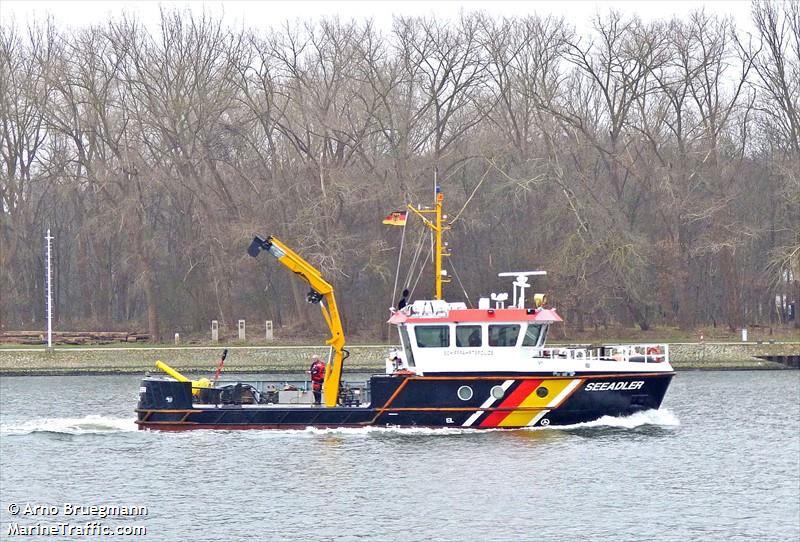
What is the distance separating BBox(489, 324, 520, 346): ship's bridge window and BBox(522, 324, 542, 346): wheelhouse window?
0.31 metres

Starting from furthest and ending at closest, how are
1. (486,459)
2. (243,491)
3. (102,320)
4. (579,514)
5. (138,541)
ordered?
(102,320)
(486,459)
(243,491)
(579,514)
(138,541)

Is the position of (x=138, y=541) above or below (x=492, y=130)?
below

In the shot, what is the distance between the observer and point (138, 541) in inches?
1076

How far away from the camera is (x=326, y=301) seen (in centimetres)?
4006

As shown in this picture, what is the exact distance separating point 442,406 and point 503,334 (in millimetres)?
2706

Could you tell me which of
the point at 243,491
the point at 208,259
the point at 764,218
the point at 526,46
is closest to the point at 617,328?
the point at 764,218

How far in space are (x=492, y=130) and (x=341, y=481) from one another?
154 ft

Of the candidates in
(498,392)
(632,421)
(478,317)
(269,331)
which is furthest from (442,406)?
(269,331)

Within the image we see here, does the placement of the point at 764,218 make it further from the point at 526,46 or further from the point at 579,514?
the point at 579,514

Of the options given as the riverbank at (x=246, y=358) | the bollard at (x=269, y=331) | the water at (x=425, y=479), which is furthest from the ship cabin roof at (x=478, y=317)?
the bollard at (x=269, y=331)

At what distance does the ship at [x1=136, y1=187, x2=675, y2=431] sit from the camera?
38.2 metres

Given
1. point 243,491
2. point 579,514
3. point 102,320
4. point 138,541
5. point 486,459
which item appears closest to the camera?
point 138,541

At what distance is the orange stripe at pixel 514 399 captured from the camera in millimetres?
38344

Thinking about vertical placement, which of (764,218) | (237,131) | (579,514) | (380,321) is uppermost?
(237,131)
